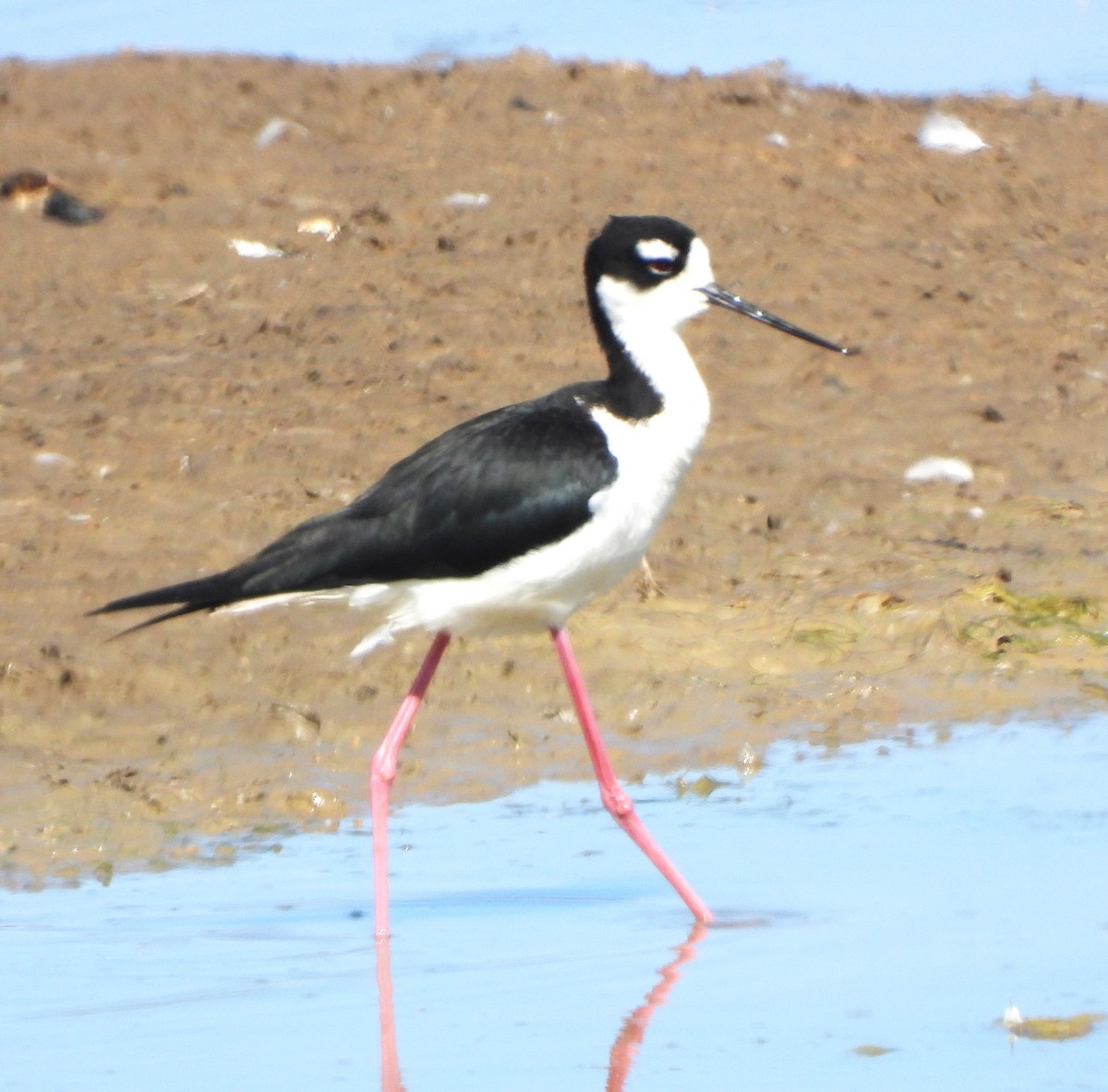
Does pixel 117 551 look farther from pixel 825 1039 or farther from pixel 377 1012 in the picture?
pixel 825 1039

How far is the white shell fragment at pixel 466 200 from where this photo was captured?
8.14 metres

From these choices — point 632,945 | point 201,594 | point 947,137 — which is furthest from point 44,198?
point 632,945

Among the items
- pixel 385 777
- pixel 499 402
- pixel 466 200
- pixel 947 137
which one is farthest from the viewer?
pixel 947 137

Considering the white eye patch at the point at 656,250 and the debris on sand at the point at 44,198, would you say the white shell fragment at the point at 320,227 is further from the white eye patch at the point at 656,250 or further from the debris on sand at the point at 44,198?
the white eye patch at the point at 656,250

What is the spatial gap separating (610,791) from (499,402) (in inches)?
93.5

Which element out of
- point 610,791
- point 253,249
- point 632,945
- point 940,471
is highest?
point 253,249

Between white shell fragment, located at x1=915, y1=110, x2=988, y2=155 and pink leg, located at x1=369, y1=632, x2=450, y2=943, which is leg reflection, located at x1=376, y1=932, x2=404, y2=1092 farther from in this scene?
white shell fragment, located at x1=915, y1=110, x2=988, y2=155

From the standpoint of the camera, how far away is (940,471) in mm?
6535

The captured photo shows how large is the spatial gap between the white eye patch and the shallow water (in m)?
1.15

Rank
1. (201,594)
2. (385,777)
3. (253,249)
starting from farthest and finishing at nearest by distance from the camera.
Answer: (253,249)
(385,777)
(201,594)

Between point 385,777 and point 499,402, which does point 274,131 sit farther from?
point 385,777

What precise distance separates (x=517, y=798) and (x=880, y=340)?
117 inches

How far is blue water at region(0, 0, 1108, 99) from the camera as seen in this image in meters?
10.4

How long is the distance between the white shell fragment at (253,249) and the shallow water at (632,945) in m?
3.36
